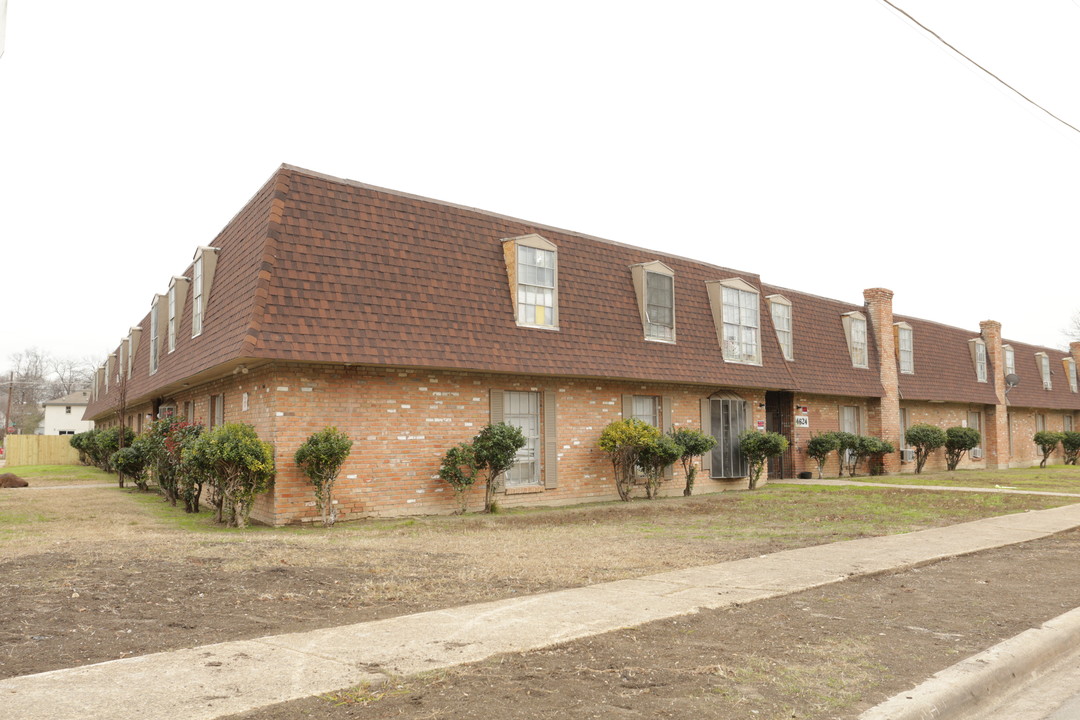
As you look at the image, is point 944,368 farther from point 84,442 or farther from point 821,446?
point 84,442

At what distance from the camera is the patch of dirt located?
4387mm

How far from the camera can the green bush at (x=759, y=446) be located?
2041cm

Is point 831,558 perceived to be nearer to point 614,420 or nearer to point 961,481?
point 614,420

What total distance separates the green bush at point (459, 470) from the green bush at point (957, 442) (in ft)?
70.8

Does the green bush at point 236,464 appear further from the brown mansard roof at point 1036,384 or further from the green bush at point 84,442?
the brown mansard roof at point 1036,384

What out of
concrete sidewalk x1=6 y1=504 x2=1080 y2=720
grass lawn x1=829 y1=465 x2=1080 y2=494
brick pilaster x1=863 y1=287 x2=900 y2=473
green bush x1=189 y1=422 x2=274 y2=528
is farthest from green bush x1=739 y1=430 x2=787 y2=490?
green bush x1=189 y1=422 x2=274 y2=528

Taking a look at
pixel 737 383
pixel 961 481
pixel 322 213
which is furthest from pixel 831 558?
pixel 961 481

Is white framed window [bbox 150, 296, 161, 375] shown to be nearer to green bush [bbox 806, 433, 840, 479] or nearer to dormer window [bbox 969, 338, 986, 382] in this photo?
green bush [bbox 806, 433, 840, 479]

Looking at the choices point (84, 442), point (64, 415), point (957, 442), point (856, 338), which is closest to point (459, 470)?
point (856, 338)

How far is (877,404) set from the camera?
90.4 feet

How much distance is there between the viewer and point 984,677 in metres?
5.11

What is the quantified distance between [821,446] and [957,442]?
879cm

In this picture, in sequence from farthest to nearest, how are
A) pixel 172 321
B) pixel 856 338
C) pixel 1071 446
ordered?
1. pixel 1071 446
2. pixel 856 338
3. pixel 172 321

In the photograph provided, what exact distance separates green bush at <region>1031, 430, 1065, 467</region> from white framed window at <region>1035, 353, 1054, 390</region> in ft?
7.75
